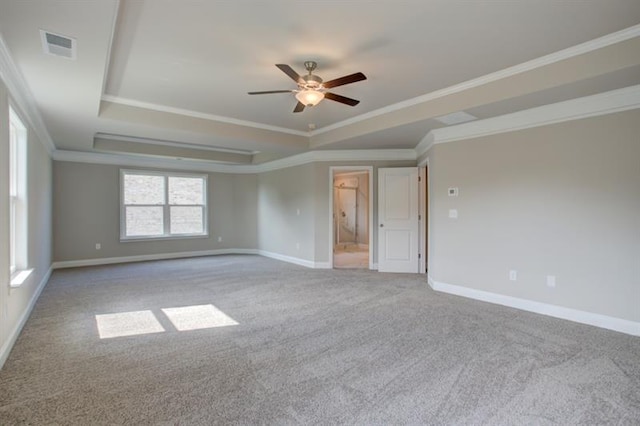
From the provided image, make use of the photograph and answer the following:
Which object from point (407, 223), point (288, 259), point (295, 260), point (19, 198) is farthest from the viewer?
point (288, 259)

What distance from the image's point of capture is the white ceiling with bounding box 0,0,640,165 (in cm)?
243

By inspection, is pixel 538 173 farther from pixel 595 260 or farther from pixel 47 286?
pixel 47 286

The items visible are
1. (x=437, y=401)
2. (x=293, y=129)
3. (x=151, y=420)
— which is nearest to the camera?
(x=151, y=420)

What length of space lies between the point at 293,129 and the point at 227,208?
12.6 ft

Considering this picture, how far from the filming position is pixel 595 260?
3.61 metres

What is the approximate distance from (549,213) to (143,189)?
7799 millimetres

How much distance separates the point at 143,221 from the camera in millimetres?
7855

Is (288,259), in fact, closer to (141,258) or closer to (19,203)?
(141,258)

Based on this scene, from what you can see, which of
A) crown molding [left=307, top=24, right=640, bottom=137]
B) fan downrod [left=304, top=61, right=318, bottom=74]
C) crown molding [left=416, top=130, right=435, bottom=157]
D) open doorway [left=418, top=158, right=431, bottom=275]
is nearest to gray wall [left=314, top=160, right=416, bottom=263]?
open doorway [left=418, top=158, right=431, bottom=275]

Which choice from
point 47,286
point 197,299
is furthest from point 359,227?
point 47,286

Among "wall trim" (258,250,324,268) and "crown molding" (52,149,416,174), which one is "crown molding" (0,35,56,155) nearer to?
"crown molding" (52,149,416,174)

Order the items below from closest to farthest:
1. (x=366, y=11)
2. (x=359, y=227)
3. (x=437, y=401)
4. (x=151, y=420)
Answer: (x=151, y=420), (x=437, y=401), (x=366, y=11), (x=359, y=227)

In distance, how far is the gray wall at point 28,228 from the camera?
280 centimetres

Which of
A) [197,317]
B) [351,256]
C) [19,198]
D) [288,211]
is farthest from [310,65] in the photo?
[351,256]
